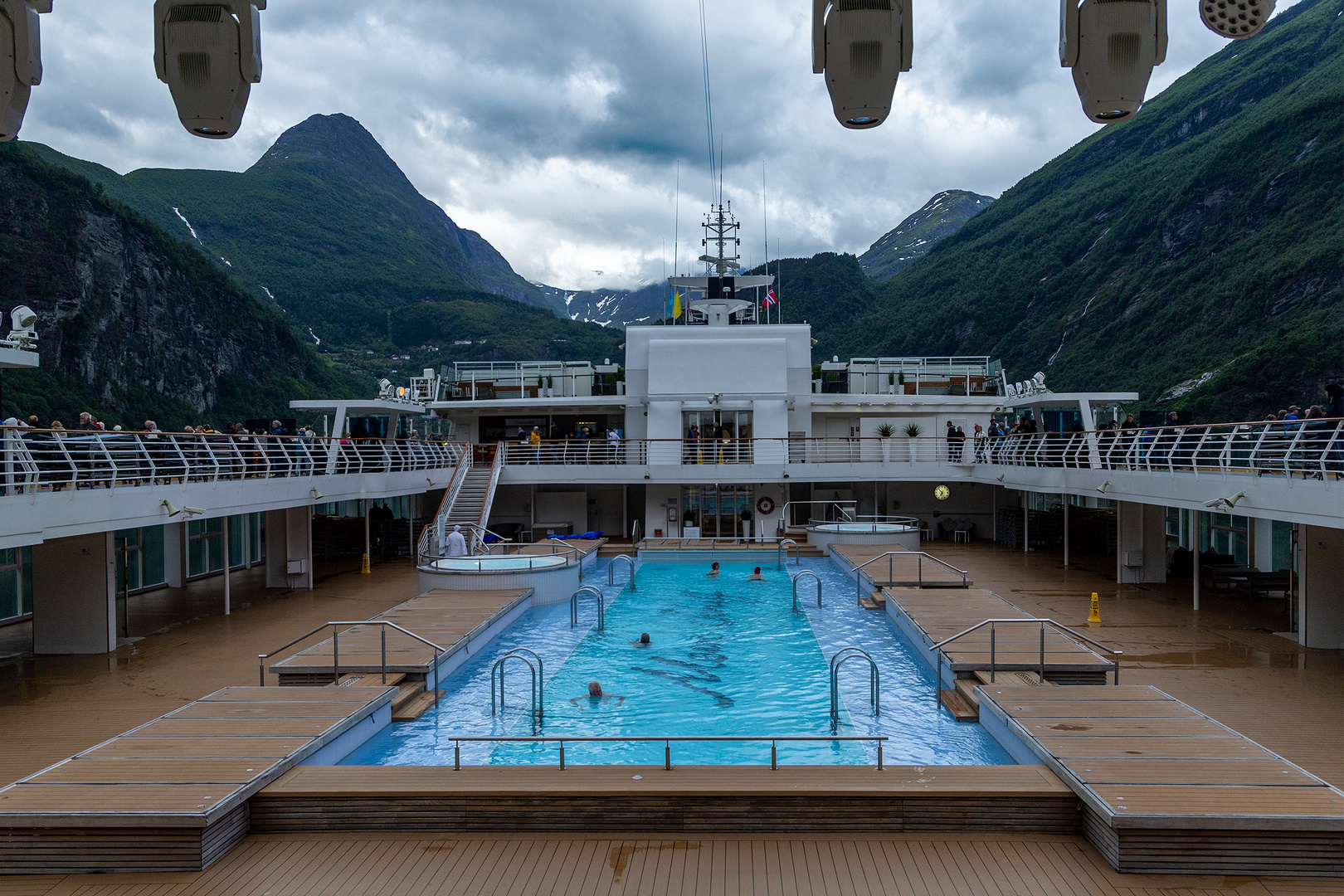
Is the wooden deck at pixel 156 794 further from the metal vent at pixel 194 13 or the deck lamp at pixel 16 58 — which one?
the metal vent at pixel 194 13

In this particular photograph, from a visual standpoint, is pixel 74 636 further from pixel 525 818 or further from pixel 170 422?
pixel 170 422

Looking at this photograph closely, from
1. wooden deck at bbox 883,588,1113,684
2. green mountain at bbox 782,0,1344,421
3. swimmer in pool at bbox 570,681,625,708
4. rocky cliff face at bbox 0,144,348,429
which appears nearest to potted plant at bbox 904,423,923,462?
wooden deck at bbox 883,588,1113,684

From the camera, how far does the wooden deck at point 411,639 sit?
10578 millimetres

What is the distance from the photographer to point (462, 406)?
95.6 feet

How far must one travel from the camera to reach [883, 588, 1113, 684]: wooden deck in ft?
33.3

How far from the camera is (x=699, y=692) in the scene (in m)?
11.7

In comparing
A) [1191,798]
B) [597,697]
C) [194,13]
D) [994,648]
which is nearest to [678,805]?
[1191,798]

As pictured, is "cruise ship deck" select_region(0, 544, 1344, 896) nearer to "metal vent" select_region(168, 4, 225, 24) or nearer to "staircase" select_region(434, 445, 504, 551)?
"metal vent" select_region(168, 4, 225, 24)

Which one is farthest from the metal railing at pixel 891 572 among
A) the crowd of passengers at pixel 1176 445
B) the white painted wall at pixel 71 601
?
the white painted wall at pixel 71 601

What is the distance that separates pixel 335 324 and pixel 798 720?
10337 cm

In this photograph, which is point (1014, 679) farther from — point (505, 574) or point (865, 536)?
point (865, 536)

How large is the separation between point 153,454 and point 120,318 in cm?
6311

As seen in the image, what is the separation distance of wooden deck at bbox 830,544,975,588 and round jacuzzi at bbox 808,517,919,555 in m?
1.79

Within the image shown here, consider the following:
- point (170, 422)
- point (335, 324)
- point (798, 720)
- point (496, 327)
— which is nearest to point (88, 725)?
point (798, 720)
